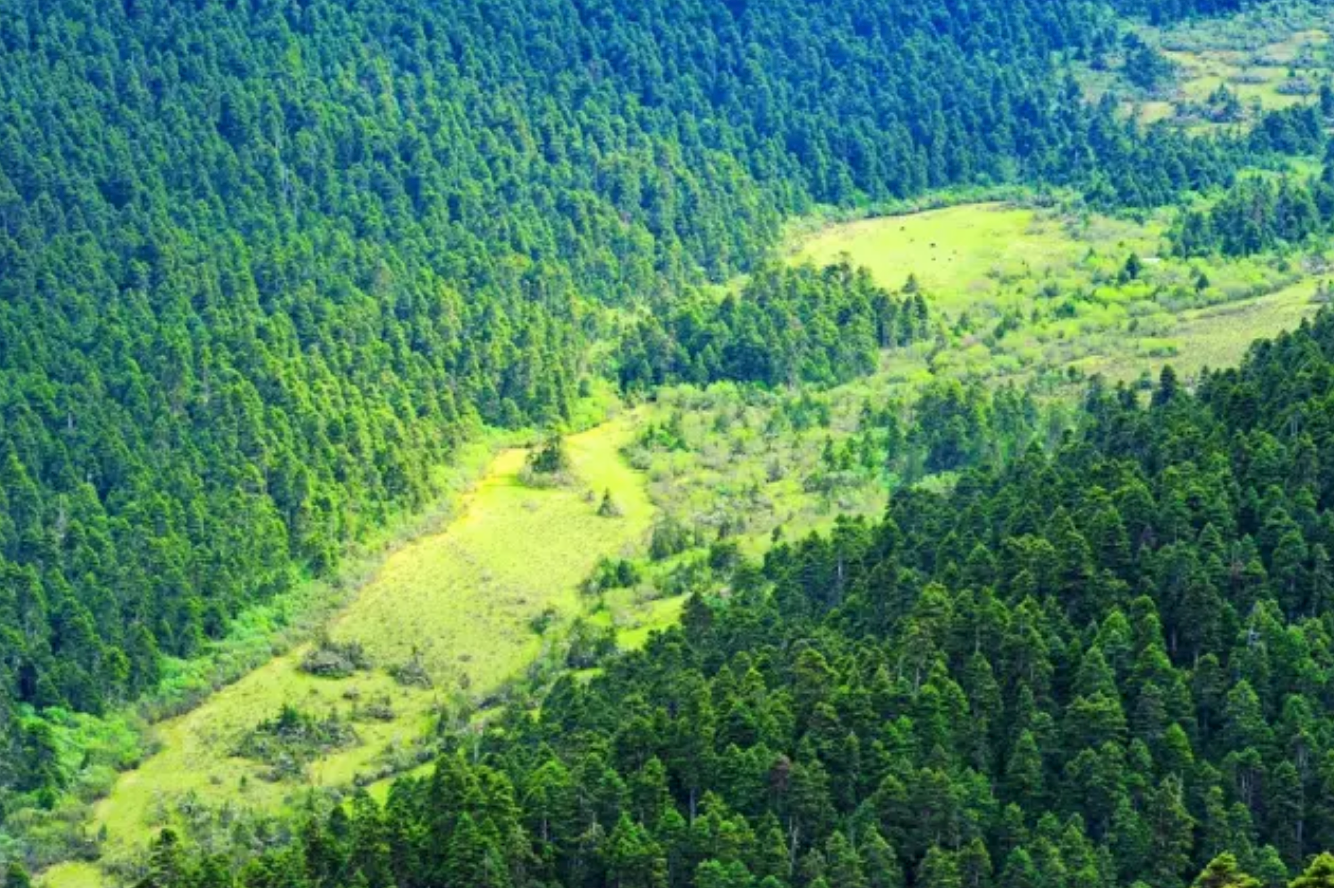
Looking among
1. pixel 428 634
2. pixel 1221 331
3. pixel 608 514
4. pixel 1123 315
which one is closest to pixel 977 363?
pixel 1123 315

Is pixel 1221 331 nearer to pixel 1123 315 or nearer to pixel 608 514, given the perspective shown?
pixel 1123 315

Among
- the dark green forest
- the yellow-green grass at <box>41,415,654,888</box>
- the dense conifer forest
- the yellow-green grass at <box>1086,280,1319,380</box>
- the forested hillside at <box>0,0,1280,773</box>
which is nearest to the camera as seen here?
the dense conifer forest

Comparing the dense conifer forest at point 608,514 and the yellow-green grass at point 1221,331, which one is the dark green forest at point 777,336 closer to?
the dense conifer forest at point 608,514

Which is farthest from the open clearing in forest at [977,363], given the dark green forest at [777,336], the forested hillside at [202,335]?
the forested hillside at [202,335]

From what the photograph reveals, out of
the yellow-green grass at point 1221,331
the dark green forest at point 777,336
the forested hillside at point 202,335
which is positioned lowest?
the yellow-green grass at point 1221,331

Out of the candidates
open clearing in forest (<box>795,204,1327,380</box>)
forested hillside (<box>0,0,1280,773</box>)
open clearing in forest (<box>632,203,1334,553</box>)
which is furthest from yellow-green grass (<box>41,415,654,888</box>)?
open clearing in forest (<box>795,204,1327,380</box>)

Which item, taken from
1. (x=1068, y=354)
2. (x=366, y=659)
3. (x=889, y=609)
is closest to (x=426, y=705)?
(x=366, y=659)

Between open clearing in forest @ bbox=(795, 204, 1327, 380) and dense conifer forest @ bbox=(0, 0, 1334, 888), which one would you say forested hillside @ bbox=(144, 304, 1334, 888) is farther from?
open clearing in forest @ bbox=(795, 204, 1327, 380)
